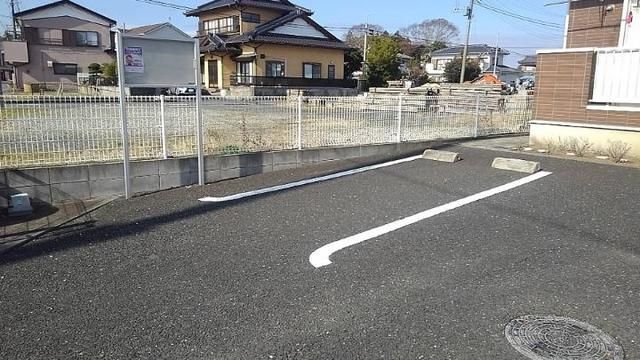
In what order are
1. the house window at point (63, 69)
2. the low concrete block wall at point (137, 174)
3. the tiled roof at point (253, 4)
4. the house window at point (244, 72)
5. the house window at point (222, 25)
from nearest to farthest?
the low concrete block wall at point (137, 174), the house window at point (244, 72), the tiled roof at point (253, 4), the house window at point (222, 25), the house window at point (63, 69)

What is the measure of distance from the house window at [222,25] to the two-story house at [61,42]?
10587 millimetres

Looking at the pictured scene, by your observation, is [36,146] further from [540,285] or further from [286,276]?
[540,285]

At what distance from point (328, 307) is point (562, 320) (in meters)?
1.45

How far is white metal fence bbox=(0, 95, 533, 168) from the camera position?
5703 millimetres

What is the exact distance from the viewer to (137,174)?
6305mm

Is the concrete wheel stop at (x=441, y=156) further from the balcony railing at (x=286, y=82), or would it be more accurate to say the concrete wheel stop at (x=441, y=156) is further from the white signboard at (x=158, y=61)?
the balcony railing at (x=286, y=82)

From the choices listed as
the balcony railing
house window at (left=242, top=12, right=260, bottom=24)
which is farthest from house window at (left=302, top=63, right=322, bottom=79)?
house window at (left=242, top=12, right=260, bottom=24)

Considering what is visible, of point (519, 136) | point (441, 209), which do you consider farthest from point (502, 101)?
point (441, 209)

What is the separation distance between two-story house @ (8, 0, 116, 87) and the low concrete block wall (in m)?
37.1

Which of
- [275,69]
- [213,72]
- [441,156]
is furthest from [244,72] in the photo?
[441,156]

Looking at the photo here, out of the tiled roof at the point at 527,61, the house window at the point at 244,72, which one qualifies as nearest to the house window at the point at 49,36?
the house window at the point at 244,72

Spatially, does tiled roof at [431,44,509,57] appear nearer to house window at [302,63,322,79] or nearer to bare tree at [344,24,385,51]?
bare tree at [344,24,385,51]

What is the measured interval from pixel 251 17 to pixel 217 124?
29.5 metres

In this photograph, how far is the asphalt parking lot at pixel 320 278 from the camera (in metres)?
2.68
